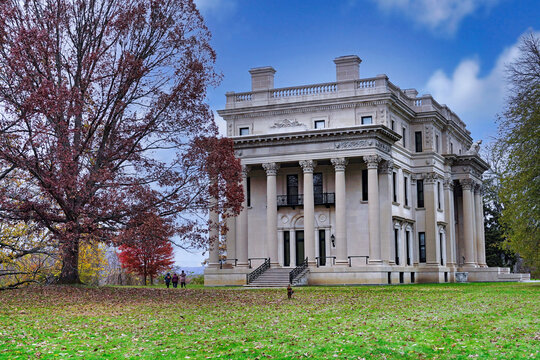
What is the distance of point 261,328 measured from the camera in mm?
17297

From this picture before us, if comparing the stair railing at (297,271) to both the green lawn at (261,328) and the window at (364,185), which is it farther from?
the green lawn at (261,328)

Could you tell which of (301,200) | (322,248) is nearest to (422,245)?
(322,248)

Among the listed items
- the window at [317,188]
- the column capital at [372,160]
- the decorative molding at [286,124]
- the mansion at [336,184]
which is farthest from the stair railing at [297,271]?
the decorative molding at [286,124]

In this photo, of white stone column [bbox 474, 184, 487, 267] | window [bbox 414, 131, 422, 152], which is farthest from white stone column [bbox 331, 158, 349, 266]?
white stone column [bbox 474, 184, 487, 267]

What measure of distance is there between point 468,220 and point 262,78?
25221mm

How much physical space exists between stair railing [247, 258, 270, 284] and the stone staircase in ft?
0.73

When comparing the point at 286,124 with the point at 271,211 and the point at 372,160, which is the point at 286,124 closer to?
the point at 271,211

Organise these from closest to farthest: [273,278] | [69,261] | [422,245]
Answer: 1. [69,261]
2. [273,278]
3. [422,245]

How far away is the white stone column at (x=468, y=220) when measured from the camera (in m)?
63.8

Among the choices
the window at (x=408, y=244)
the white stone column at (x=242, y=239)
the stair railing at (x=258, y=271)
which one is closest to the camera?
the stair railing at (x=258, y=271)

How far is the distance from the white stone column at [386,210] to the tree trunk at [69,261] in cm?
2604

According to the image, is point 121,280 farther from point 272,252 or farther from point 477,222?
point 477,222

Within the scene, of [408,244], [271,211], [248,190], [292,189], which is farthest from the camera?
[408,244]

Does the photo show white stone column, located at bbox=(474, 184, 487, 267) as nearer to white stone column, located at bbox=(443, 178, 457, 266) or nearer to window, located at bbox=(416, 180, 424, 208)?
white stone column, located at bbox=(443, 178, 457, 266)
